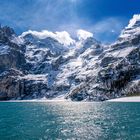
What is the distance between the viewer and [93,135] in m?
64.4

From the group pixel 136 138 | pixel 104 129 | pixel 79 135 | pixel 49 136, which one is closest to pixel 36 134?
pixel 49 136

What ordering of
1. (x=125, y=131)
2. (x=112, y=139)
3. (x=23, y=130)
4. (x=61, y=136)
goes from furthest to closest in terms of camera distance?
(x=23, y=130) → (x=125, y=131) → (x=61, y=136) → (x=112, y=139)

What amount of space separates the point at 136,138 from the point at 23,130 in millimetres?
28667

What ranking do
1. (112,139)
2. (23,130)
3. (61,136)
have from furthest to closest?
(23,130) → (61,136) → (112,139)

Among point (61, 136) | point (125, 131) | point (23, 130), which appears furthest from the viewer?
point (23, 130)

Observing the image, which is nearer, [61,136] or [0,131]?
[61,136]

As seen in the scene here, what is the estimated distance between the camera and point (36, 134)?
66.6 m

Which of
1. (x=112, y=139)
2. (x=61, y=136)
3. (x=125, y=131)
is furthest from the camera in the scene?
(x=125, y=131)

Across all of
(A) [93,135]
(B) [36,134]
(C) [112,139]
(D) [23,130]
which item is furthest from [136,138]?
(D) [23,130]

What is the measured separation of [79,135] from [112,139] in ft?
28.6

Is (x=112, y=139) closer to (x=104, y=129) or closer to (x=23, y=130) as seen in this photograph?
(x=104, y=129)

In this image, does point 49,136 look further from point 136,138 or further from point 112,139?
point 136,138

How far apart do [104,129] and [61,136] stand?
1313 cm

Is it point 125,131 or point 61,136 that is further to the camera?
point 125,131
